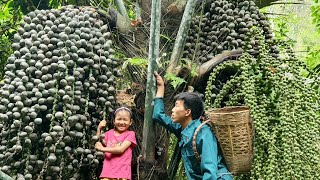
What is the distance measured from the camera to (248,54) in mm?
3148

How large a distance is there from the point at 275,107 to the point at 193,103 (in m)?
0.54

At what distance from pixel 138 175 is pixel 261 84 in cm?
100

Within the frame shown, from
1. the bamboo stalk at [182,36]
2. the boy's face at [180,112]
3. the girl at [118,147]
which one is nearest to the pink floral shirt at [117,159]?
the girl at [118,147]

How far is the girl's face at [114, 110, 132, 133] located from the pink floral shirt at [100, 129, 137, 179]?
5 centimetres

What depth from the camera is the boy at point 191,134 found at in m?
2.67

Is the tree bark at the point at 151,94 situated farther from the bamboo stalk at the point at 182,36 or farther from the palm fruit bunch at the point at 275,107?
the palm fruit bunch at the point at 275,107

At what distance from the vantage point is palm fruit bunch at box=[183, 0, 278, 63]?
11.3 ft

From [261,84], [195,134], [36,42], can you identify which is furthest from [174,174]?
[36,42]

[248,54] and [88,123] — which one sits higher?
[248,54]

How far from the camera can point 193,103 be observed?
2.93m

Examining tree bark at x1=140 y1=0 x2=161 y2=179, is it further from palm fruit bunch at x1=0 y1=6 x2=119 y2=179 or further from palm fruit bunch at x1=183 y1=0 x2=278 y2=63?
palm fruit bunch at x1=183 y1=0 x2=278 y2=63

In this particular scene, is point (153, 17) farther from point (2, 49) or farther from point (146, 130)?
point (2, 49)

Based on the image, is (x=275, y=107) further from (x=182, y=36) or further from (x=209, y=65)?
(x=182, y=36)

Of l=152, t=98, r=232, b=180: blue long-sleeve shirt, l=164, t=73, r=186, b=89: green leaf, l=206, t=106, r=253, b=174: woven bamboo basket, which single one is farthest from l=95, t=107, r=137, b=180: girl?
l=206, t=106, r=253, b=174: woven bamboo basket
